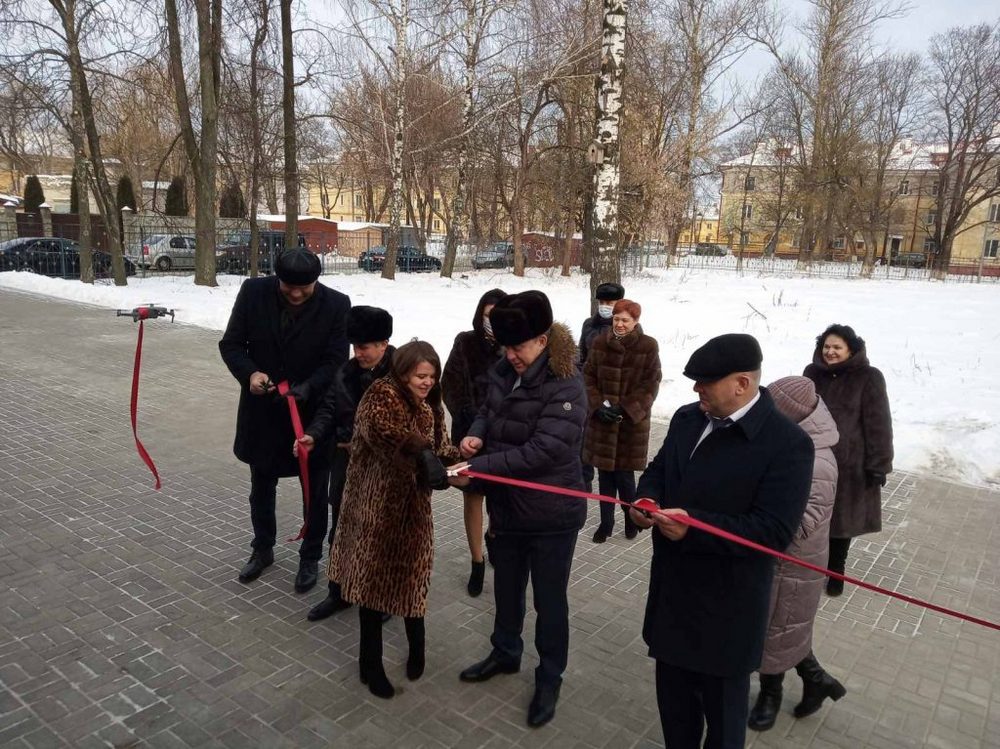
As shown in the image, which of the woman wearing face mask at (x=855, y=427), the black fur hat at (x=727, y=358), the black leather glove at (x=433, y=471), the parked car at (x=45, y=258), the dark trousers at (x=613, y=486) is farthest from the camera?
the parked car at (x=45, y=258)

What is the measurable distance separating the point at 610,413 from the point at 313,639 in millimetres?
2417

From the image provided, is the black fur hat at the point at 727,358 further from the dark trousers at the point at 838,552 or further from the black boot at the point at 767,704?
the dark trousers at the point at 838,552

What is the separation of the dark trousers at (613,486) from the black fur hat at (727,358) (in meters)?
3.11

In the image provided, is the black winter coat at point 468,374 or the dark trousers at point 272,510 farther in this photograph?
the black winter coat at point 468,374

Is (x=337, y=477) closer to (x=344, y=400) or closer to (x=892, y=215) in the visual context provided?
(x=344, y=400)

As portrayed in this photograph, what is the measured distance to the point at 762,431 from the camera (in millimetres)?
2393

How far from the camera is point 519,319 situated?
315 cm

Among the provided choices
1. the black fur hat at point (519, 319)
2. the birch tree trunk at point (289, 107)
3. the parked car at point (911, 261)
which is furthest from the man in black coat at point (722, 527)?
the parked car at point (911, 261)

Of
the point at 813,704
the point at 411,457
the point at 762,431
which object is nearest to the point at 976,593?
the point at 813,704

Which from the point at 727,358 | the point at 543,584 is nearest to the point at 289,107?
the point at 543,584

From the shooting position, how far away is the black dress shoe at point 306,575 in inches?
175

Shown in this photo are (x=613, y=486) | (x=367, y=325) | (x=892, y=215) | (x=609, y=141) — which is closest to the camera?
(x=367, y=325)

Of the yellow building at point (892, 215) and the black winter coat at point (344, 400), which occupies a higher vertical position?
the yellow building at point (892, 215)

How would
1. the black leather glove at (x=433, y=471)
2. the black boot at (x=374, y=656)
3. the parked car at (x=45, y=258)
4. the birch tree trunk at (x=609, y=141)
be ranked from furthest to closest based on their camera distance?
the parked car at (x=45, y=258) → the birch tree trunk at (x=609, y=141) → the black boot at (x=374, y=656) → the black leather glove at (x=433, y=471)
